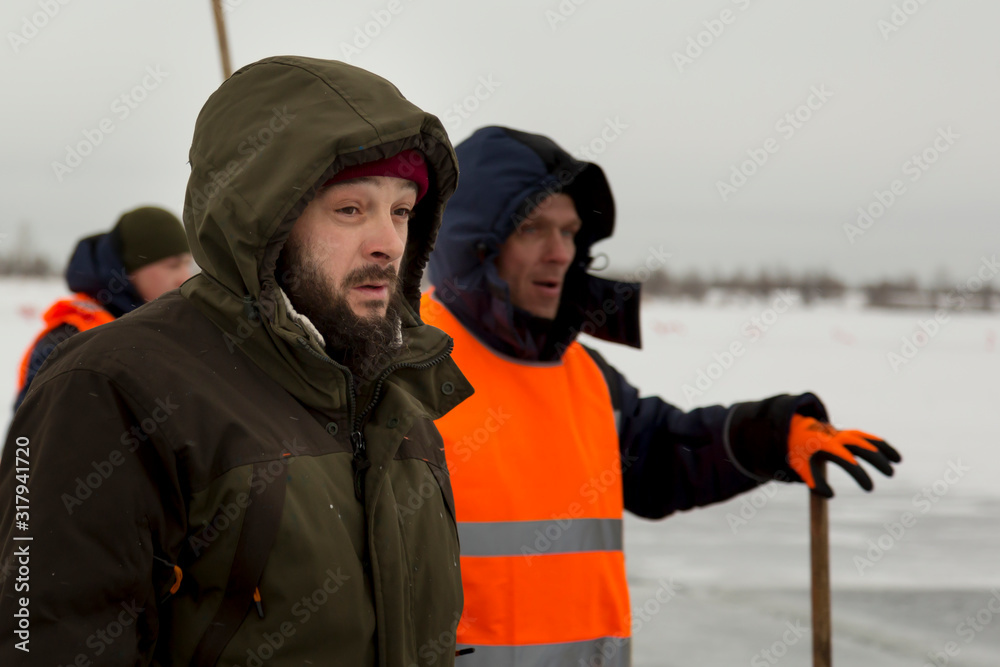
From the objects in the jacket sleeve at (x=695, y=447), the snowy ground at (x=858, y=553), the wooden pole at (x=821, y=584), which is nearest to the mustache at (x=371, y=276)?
the jacket sleeve at (x=695, y=447)

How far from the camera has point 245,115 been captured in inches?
52.2

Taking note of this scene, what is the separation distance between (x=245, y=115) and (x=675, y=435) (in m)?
1.60

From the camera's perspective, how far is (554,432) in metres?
2.30

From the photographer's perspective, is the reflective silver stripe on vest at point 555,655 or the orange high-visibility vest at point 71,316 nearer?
the reflective silver stripe on vest at point 555,655

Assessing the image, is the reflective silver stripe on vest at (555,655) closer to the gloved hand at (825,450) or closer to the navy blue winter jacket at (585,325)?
the navy blue winter jacket at (585,325)

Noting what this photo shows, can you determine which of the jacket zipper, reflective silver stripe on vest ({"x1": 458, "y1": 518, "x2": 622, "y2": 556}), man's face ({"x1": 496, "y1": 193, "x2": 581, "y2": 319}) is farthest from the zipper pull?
man's face ({"x1": 496, "y1": 193, "x2": 581, "y2": 319})

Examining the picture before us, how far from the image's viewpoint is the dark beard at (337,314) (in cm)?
140

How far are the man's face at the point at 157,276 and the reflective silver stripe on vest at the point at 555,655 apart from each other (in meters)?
2.04

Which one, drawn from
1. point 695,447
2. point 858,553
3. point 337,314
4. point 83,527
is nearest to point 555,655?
point 695,447

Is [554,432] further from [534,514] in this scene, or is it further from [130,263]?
[130,263]

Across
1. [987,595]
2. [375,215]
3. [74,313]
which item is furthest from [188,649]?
[987,595]

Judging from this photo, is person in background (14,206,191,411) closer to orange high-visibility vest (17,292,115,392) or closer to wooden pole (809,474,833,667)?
orange high-visibility vest (17,292,115,392)

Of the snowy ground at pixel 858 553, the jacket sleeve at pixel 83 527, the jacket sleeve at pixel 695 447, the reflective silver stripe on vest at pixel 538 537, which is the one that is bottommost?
the snowy ground at pixel 858 553

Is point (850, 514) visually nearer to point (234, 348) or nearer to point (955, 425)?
point (955, 425)
